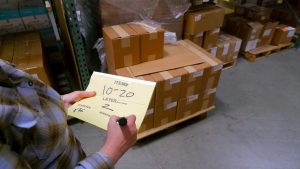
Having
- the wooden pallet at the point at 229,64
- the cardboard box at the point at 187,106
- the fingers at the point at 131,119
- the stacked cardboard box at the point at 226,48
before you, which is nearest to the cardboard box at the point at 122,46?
the cardboard box at the point at 187,106

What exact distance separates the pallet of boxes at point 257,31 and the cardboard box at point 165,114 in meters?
1.55

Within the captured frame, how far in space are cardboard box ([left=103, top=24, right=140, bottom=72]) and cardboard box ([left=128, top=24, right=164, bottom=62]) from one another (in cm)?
4

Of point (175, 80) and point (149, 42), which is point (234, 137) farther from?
point (149, 42)

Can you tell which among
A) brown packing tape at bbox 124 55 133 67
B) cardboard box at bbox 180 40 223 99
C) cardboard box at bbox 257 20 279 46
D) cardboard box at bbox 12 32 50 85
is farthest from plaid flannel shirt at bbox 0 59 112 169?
cardboard box at bbox 257 20 279 46

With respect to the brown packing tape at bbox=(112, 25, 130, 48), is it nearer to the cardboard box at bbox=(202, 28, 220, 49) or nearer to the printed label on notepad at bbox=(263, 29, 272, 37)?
the cardboard box at bbox=(202, 28, 220, 49)

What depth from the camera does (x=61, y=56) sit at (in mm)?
1932

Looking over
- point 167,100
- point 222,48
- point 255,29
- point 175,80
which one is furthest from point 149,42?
point 255,29

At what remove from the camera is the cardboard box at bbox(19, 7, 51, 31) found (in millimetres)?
1708

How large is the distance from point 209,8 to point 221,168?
141cm

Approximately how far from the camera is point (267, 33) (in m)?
2.67

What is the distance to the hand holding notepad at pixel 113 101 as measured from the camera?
2.31 ft

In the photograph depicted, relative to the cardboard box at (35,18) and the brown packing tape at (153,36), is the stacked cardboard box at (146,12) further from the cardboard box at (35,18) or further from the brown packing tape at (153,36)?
the cardboard box at (35,18)

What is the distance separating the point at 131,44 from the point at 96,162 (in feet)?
3.18

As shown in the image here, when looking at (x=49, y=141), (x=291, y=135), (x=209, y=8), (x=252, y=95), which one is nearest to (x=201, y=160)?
(x=291, y=135)
